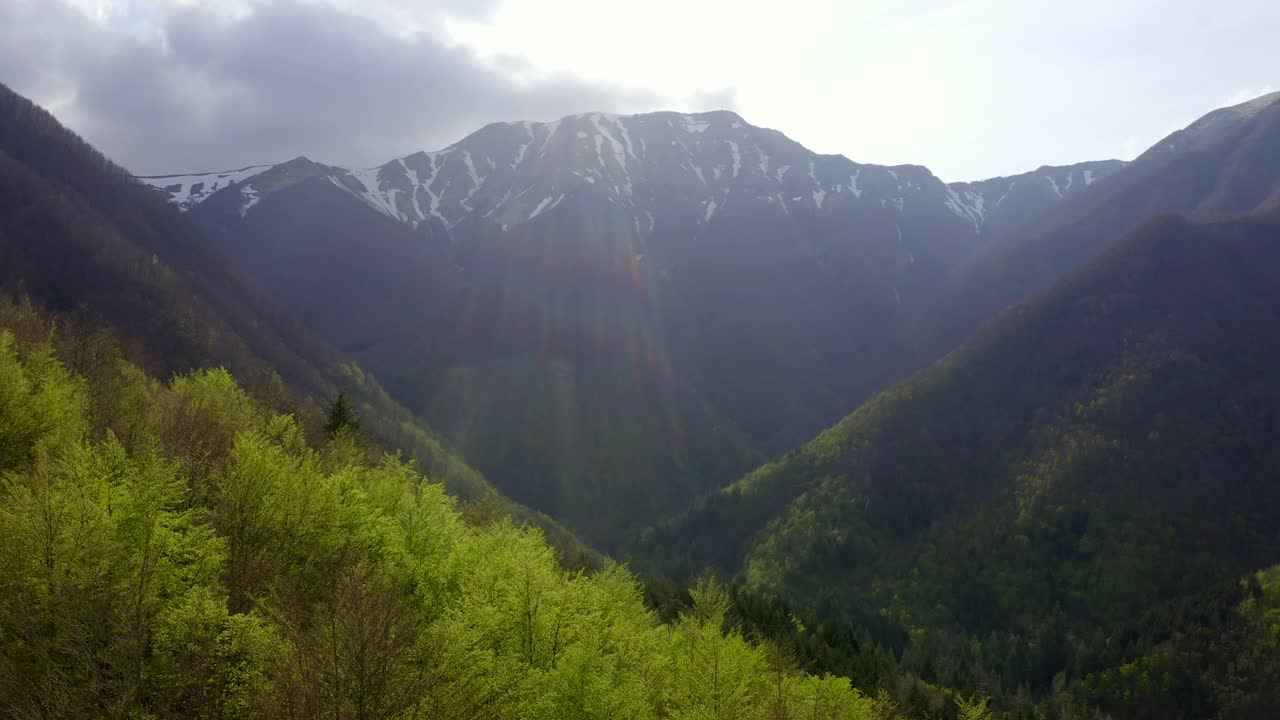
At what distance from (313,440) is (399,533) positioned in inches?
1457

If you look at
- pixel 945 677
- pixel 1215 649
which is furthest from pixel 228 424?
pixel 1215 649

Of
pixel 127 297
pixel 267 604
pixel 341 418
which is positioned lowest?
pixel 341 418

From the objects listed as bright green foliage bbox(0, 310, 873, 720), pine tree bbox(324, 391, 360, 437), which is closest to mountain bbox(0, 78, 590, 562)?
pine tree bbox(324, 391, 360, 437)

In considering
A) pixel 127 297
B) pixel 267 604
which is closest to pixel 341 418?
pixel 267 604

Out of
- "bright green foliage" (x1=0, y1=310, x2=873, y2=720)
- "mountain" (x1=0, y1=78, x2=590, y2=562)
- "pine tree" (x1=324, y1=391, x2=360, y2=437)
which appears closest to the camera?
"bright green foliage" (x1=0, y1=310, x2=873, y2=720)

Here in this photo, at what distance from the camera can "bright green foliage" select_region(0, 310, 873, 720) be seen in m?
20.1

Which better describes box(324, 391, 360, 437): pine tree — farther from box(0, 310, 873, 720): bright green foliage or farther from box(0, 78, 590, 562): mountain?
box(0, 78, 590, 562): mountain

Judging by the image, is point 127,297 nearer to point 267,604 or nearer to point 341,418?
point 341,418

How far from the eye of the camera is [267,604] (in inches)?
1088

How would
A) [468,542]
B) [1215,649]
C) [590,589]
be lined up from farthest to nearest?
[1215,649] → [468,542] → [590,589]

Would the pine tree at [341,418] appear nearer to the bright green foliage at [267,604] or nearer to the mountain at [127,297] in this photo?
the bright green foliage at [267,604]

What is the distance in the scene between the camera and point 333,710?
18.5 meters

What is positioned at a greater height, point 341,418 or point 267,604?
point 267,604

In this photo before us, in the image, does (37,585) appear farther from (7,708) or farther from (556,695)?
(556,695)
